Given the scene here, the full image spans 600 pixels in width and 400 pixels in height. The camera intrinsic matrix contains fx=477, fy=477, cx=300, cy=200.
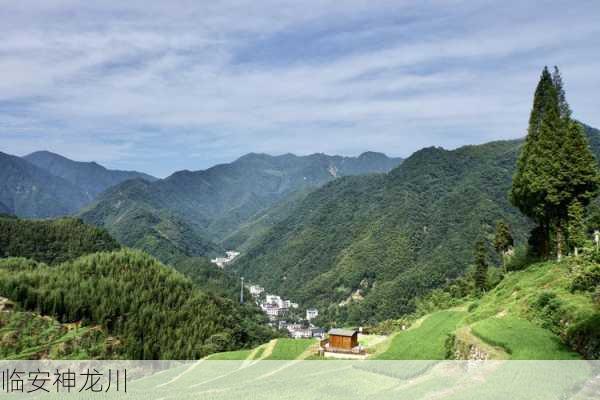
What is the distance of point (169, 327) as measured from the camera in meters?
82.0

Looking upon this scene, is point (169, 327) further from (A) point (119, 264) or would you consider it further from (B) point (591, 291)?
(B) point (591, 291)

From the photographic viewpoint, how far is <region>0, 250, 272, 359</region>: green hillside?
7475 cm

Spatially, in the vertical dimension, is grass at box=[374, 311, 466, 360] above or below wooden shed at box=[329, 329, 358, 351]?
above

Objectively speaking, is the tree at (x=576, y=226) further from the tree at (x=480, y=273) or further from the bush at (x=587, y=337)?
the tree at (x=480, y=273)

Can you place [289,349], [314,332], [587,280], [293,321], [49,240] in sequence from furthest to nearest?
[293,321] < [314,332] < [49,240] < [289,349] < [587,280]

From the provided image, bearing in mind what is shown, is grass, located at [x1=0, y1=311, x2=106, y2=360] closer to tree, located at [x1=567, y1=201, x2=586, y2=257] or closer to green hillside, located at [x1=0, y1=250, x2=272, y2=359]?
green hillside, located at [x1=0, y1=250, x2=272, y2=359]

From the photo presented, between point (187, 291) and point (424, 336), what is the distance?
7009cm

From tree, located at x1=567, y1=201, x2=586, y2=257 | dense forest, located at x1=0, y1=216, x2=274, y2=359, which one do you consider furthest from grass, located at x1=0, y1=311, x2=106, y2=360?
tree, located at x1=567, y1=201, x2=586, y2=257

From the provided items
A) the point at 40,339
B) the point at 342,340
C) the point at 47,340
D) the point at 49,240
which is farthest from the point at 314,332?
the point at 342,340

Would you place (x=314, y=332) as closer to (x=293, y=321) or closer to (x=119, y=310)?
(x=293, y=321)

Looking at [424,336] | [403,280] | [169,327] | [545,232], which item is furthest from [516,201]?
[403,280]

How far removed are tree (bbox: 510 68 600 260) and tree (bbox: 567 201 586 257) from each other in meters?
1.04

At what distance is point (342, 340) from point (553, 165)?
22.4 m

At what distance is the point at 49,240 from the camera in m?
136
